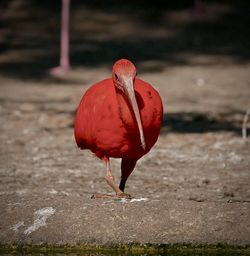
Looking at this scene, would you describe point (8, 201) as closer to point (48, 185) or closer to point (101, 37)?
point (48, 185)

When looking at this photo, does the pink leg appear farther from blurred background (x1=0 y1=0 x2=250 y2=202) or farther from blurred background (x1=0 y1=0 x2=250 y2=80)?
blurred background (x1=0 y1=0 x2=250 y2=80)

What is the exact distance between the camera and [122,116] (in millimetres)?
4621

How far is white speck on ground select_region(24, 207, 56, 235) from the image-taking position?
4475 millimetres

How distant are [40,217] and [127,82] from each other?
83cm

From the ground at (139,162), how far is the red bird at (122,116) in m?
0.31

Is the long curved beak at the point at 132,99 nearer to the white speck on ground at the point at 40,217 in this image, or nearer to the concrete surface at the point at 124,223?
the concrete surface at the point at 124,223

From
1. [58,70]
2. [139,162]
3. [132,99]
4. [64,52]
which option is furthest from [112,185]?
[64,52]

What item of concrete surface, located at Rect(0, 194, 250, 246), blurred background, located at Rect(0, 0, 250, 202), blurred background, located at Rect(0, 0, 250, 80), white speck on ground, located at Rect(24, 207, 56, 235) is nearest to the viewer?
concrete surface, located at Rect(0, 194, 250, 246)

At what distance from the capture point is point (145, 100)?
462 centimetres

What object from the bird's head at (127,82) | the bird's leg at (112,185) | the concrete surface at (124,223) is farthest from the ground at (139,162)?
the bird's head at (127,82)

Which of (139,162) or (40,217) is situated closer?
(40,217)

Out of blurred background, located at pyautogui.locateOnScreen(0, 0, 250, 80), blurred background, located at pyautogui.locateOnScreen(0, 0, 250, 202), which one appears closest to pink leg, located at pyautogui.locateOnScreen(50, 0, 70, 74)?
blurred background, located at pyautogui.locateOnScreen(0, 0, 250, 202)

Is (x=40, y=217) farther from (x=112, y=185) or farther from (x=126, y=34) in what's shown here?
(x=126, y=34)

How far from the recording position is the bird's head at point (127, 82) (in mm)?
4445
